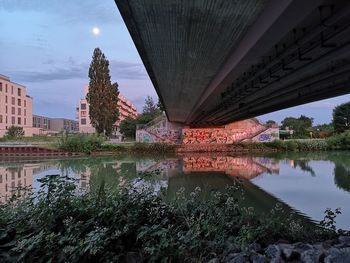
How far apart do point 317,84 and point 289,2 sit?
27.0ft

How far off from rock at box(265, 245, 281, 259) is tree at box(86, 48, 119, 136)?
2066 inches

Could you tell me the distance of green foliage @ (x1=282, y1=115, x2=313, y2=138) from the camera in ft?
216

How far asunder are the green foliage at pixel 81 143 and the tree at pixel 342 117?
142ft

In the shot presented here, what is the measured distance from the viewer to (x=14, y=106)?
8675cm

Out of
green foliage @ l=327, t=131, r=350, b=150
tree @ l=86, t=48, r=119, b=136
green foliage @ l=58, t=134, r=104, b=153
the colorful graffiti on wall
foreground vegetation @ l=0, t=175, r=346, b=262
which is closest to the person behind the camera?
foreground vegetation @ l=0, t=175, r=346, b=262

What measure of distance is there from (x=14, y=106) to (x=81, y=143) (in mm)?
52895

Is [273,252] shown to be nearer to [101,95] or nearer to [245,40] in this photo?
[245,40]

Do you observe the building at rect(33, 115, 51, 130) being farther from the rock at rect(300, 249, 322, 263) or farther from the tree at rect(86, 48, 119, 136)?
the rock at rect(300, 249, 322, 263)

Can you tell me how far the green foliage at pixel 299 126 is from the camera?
65688mm

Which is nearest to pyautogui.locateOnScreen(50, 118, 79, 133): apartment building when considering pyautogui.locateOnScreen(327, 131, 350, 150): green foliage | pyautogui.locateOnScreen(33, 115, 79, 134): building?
pyautogui.locateOnScreen(33, 115, 79, 134): building

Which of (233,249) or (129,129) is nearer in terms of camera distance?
(233,249)

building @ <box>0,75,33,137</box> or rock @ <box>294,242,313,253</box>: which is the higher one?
building @ <box>0,75,33,137</box>

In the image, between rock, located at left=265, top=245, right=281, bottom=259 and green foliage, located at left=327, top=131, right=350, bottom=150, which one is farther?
green foliage, located at left=327, top=131, right=350, bottom=150

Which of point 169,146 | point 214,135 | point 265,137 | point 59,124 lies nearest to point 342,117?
point 265,137
